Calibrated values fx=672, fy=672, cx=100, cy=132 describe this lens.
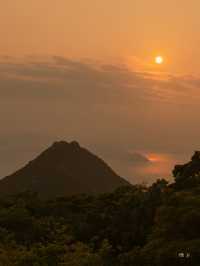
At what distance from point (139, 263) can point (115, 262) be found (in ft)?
13.5

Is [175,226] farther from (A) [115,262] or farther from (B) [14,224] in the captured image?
(B) [14,224]

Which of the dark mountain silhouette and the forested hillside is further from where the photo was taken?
the dark mountain silhouette

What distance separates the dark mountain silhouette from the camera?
14600 centimetres

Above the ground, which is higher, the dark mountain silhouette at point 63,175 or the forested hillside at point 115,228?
the dark mountain silhouette at point 63,175

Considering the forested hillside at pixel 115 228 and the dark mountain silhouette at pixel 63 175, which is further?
the dark mountain silhouette at pixel 63 175

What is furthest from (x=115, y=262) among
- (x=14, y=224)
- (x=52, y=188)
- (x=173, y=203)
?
(x=52, y=188)

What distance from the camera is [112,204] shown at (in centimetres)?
5609

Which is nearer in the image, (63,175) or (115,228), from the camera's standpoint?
(115,228)

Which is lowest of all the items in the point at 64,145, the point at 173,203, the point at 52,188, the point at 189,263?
the point at 189,263

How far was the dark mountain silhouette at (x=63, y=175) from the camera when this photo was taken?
479 feet

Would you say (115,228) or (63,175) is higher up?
(63,175)

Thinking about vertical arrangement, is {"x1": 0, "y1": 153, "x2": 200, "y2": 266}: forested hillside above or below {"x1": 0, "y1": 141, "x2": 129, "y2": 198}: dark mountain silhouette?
below

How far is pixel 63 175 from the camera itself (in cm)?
15650

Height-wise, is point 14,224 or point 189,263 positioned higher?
point 14,224
